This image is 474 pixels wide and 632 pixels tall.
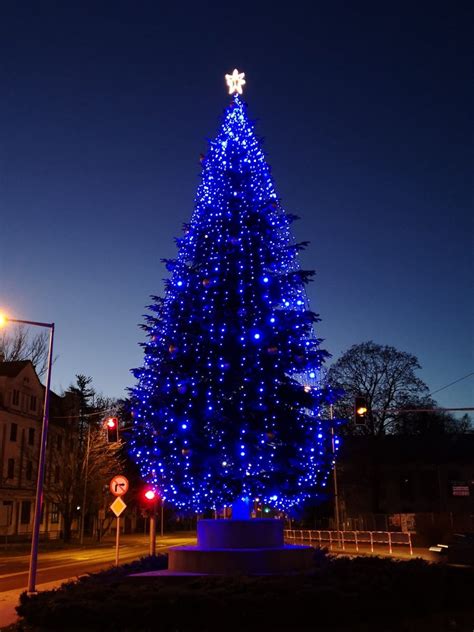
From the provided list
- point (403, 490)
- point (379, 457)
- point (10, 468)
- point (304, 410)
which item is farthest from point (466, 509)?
point (304, 410)

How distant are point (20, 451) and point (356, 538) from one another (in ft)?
103

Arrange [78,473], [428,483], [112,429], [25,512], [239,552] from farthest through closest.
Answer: [428,483], [25,512], [78,473], [112,429], [239,552]

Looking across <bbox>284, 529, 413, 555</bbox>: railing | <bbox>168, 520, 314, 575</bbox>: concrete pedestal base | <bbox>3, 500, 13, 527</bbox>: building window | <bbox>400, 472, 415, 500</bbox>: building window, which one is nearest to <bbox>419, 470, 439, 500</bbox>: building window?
<bbox>400, 472, 415, 500</bbox>: building window

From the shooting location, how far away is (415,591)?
1220 cm

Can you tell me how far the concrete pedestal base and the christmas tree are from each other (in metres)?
0.80

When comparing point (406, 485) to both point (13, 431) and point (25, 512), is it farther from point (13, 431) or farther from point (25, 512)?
point (13, 431)

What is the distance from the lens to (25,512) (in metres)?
57.5

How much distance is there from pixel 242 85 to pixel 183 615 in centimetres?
1605

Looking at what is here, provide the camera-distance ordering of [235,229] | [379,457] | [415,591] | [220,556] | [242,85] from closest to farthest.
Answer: [415,591] < [220,556] < [235,229] < [242,85] < [379,457]

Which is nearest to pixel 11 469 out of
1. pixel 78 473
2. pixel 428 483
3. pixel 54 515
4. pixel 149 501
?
pixel 78 473

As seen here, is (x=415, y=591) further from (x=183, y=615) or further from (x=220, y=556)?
(x=220, y=556)

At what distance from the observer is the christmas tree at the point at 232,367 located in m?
17.2

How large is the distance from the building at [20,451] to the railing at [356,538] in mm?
22045

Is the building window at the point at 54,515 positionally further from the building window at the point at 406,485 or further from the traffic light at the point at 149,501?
the traffic light at the point at 149,501
